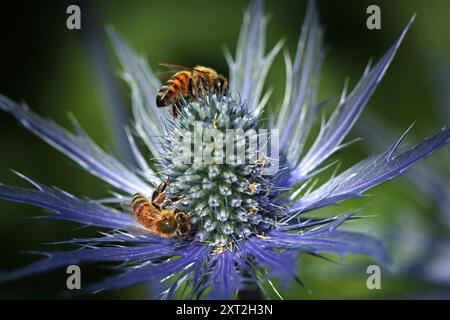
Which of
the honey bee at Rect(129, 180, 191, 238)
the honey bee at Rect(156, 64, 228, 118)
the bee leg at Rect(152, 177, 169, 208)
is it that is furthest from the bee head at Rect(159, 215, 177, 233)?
the honey bee at Rect(156, 64, 228, 118)

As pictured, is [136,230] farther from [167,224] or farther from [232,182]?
[232,182]

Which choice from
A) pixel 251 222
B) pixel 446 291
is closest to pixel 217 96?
pixel 251 222

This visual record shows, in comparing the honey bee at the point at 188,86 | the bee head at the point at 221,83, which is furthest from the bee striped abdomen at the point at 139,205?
the bee head at the point at 221,83

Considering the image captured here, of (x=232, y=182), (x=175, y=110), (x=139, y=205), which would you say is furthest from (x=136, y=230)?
(x=175, y=110)

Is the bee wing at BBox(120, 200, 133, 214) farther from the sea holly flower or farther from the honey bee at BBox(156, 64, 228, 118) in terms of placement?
the honey bee at BBox(156, 64, 228, 118)

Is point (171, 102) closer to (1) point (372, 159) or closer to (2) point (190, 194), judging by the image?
(2) point (190, 194)

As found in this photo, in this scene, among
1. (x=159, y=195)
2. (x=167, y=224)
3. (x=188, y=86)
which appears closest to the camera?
(x=167, y=224)
